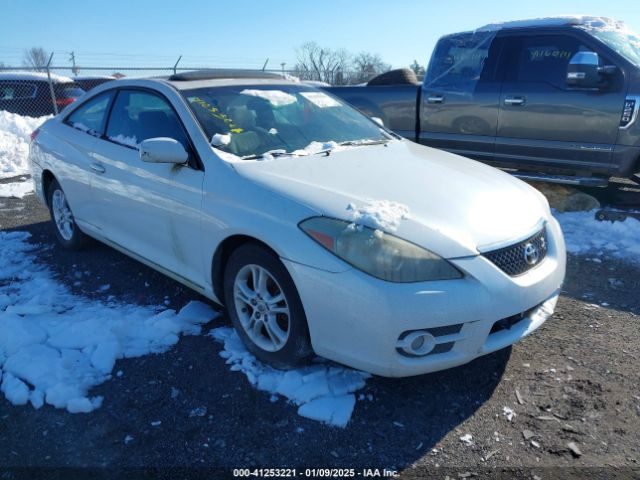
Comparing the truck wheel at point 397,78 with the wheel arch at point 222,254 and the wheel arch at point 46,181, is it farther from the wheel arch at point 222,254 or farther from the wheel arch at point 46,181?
the wheel arch at point 222,254

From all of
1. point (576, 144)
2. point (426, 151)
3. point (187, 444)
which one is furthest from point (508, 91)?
point (187, 444)

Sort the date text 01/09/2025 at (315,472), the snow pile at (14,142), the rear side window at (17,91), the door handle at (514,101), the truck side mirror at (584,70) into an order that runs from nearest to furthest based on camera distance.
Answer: the date text 01/09/2025 at (315,472), the truck side mirror at (584,70), the door handle at (514,101), the snow pile at (14,142), the rear side window at (17,91)

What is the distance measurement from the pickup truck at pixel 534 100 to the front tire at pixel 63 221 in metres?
3.96

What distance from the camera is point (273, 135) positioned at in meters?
3.53

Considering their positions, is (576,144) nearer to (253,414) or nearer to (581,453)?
(581,453)

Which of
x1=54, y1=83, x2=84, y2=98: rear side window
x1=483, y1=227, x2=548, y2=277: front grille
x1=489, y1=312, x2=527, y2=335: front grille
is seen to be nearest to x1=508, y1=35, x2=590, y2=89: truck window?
x1=483, y1=227, x2=548, y2=277: front grille

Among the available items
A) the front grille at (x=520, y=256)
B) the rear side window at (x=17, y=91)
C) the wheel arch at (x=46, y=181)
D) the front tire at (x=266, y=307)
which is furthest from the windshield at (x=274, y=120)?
→ the rear side window at (x=17, y=91)

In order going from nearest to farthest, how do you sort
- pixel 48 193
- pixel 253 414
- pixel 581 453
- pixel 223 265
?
pixel 581 453 → pixel 253 414 → pixel 223 265 → pixel 48 193

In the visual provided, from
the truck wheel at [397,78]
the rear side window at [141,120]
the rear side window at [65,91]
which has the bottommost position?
the rear side window at [65,91]

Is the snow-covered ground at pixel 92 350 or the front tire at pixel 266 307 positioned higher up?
the front tire at pixel 266 307

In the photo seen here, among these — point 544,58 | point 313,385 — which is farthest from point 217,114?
point 544,58

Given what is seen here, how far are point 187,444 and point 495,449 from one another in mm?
1439

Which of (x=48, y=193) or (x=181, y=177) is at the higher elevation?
(x=181, y=177)

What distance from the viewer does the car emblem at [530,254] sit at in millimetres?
2731
